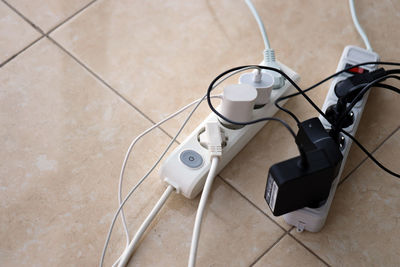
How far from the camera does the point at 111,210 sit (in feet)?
2.67

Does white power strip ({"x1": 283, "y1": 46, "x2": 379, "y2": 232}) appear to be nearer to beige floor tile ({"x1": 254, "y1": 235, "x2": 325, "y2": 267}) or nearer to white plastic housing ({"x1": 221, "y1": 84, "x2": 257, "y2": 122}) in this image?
beige floor tile ({"x1": 254, "y1": 235, "x2": 325, "y2": 267})

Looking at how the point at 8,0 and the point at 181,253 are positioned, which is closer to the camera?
the point at 181,253

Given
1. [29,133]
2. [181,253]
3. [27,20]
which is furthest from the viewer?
[27,20]

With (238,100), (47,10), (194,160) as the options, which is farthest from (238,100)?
(47,10)

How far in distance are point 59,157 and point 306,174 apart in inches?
16.4

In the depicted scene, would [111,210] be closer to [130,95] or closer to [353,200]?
[130,95]

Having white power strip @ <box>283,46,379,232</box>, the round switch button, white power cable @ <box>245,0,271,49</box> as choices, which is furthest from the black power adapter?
white power cable @ <box>245,0,271,49</box>

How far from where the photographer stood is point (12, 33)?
99 cm

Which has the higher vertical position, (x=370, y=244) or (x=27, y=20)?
(x=27, y=20)

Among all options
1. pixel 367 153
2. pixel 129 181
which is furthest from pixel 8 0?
pixel 367 153

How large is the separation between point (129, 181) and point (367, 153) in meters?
0.39

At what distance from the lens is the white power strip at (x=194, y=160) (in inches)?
31.2

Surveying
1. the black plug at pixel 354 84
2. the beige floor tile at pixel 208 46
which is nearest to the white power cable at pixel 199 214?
the beige floor tile at pixel 208 46

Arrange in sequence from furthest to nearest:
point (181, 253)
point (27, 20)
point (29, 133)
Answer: point (27, 20), point (29, 133), point (181, 253)
